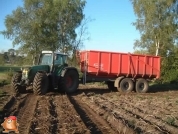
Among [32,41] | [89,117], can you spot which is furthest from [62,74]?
[32,41]

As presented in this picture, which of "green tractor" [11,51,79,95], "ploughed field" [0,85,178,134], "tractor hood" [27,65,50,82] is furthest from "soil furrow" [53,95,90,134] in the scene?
"tractor hood" [27,65,50,82]

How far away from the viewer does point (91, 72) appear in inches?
622

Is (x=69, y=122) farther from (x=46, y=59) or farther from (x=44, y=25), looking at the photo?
(x=44, y=25)

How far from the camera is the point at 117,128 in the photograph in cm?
693

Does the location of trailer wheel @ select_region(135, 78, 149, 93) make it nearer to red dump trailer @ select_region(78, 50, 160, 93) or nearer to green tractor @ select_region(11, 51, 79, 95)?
red dump trailer @ select_region(78, 50, 160, 93)

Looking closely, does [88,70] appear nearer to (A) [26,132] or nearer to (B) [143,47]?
(A) [26,132]

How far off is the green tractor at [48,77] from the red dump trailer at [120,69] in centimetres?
137

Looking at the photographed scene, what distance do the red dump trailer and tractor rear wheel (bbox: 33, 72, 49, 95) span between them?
10.3 feet

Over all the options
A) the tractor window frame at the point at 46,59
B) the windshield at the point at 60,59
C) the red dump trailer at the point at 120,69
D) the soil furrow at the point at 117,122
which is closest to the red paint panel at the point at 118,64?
the red dump trailer at the point at 120,69

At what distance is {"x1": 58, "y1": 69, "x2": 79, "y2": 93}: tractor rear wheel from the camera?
14.0 metres

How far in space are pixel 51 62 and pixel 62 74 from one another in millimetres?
816

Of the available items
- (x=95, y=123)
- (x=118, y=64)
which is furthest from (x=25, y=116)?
(x=118, y=64)

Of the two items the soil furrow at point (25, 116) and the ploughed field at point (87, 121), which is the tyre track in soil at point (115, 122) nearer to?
the ploughed field at point (87, 121)

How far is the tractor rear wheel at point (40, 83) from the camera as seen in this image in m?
12.5
